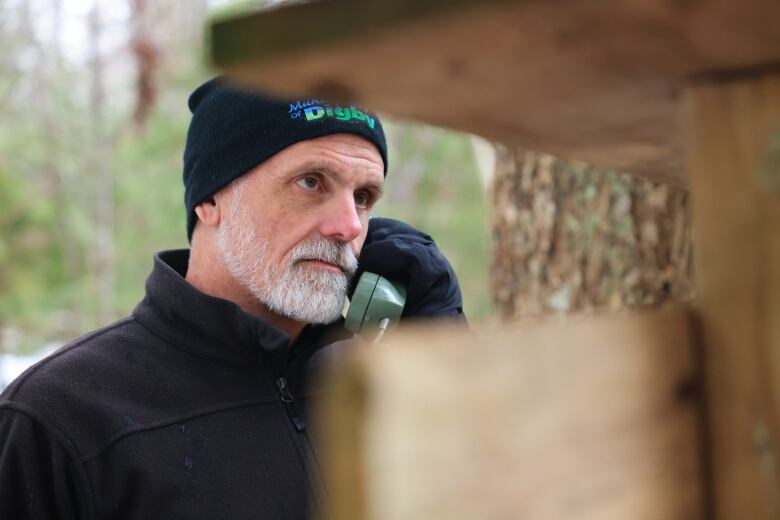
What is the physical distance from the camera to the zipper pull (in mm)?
2279

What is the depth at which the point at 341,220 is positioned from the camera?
2594mm

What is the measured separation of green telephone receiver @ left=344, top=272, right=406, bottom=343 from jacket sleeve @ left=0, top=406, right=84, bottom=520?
930 mm

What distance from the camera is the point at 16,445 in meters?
1.99

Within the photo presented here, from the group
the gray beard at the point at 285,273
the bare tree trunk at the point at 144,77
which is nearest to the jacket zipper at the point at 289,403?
the gray beard at the point at 285,273

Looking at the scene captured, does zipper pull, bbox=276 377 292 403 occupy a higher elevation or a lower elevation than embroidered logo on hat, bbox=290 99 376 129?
lower

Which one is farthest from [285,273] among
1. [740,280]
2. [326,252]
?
[740,280]

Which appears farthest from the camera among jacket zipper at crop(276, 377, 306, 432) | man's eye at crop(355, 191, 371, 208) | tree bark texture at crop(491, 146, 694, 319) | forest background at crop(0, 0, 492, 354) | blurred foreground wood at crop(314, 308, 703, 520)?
forest background at crop(0, 0, 492, 354)

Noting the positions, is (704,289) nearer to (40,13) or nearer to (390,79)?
(390,79)

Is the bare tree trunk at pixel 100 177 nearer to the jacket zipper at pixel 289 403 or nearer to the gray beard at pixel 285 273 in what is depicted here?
the gray beard at pixel 285 273

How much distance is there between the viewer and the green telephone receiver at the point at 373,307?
2.63m

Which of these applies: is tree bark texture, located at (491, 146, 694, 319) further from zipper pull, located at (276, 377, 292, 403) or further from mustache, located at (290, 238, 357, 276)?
zipper pull, located at (276, 377, 292, 403)

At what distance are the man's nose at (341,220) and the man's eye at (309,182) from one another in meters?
0.07

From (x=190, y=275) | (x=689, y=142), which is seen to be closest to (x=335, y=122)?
(x=190, y=275)

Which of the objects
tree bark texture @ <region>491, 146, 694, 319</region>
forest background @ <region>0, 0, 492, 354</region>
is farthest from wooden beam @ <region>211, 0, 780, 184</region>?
forest background @ <region>0, 0, 492, 354</region>
